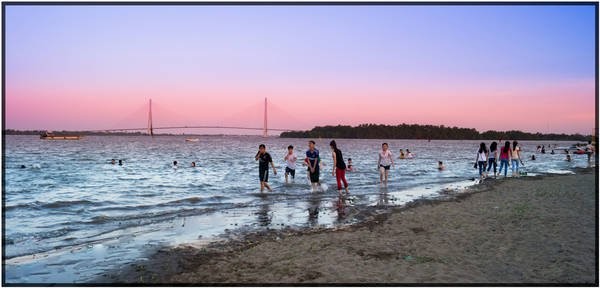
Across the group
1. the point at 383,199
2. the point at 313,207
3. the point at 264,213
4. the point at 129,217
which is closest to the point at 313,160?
the point at 383,199

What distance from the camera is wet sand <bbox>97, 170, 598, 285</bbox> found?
603 cm

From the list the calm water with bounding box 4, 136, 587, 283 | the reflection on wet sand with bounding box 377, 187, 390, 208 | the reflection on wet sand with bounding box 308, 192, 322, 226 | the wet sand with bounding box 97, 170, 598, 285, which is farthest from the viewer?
the reflection on wet sand with bounding box 377, 187, 390, 208

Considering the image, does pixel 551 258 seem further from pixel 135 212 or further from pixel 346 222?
pixel 135 212

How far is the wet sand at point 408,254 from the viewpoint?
603cm

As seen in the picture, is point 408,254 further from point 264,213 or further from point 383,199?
point 383,199

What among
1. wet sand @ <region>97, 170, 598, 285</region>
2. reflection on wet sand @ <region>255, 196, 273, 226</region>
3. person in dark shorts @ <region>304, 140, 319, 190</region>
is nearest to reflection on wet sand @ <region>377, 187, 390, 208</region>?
wet sand @ <region>97, 170, 598, 285</region>

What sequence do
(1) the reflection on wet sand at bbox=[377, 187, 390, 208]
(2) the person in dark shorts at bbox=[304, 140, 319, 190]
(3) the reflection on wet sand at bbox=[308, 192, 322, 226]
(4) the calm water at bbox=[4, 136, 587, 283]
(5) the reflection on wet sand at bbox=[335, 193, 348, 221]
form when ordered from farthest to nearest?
(2) the person in dark shorts at bbox=[304, 140, 319, 190] < (1) the reflection on wet sand at bbox=[377, 187, 390, 208] < (5) the reflection on wet sand at bbox=[335, 193, 348, 221] < (3) the reflection on wet sand at bbox=[308, 192, 322, 226] < (4) the calm water at bbox=[4, 136, 587, 283]

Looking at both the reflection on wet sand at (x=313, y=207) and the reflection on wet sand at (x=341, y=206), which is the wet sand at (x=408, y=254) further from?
the reflection on wet sand at (x=313, y=207)

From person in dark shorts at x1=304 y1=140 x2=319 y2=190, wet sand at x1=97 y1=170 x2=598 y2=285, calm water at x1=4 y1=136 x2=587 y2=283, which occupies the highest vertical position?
person in dark shorts at x1=304 y1=140 x2=319 y2=190

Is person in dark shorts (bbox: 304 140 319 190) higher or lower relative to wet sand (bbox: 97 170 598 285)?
higher

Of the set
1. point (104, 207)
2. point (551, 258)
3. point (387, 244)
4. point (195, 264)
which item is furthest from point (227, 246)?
point (104, 207)

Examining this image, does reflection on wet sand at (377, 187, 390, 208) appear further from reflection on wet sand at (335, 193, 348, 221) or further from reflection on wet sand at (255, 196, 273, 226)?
reflection on wet sand at (255, 196, 273, 226)

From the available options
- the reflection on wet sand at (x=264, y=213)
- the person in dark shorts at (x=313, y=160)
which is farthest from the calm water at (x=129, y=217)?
the person in dark shorts at (x=313, y=160)

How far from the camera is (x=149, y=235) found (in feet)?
30.5
